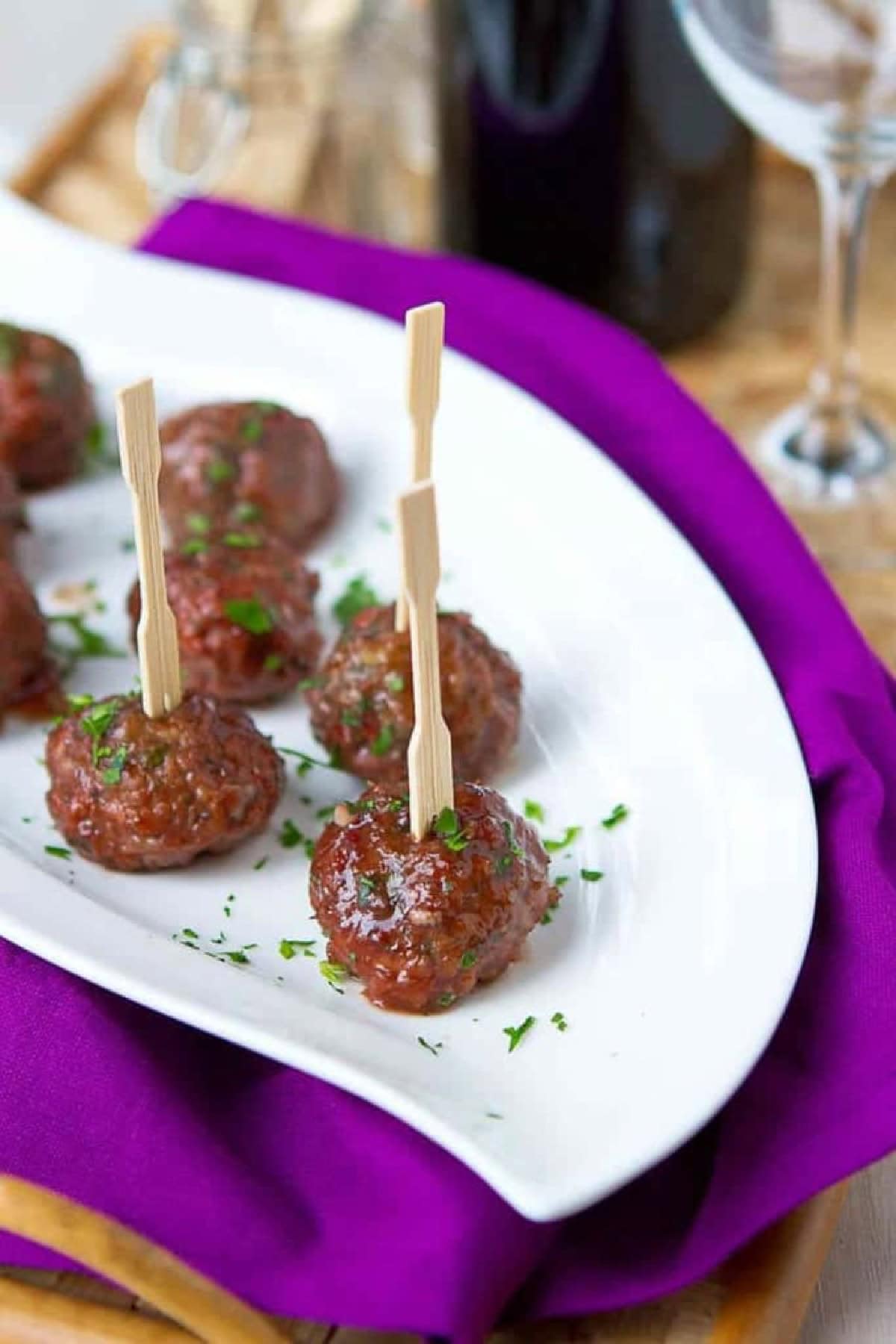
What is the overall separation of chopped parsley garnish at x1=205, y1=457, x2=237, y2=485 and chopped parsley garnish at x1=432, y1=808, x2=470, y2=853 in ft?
3.41

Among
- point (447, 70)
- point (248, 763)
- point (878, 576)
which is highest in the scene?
point (447, 70)

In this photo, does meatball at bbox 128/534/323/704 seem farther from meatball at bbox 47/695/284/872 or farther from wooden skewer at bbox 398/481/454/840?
wooden skewer at bbox 398/481/454/840

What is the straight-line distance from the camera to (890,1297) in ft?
7.30

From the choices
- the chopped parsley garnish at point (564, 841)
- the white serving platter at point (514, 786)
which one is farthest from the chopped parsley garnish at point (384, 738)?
the chopped parsley garnish at point (564, 841)

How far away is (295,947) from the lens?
8.09 feet

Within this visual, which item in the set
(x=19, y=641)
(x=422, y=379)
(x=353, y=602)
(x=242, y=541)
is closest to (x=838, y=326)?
(x=353, y=602)

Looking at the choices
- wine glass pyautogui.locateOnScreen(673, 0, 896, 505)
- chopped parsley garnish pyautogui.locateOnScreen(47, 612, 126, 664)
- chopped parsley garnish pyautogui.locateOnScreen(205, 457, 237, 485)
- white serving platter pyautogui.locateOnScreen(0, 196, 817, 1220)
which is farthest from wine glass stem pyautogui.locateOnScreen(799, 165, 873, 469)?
chopped parsley garnish pyautogui.locateOnScreen(47, 612, 126, 664)

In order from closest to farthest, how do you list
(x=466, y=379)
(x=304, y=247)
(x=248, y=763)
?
(x=248, y=763), (x=466, y=379), (x=304, y=247)

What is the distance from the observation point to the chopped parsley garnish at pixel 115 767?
8.27 feet

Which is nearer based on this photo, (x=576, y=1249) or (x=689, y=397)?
(x=576, y=1249)

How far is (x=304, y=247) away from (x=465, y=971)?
6.52ft

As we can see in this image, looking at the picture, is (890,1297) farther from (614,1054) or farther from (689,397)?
(689,397)

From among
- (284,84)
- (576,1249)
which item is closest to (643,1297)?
(576,1249)

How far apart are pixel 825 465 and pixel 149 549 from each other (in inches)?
69.5
